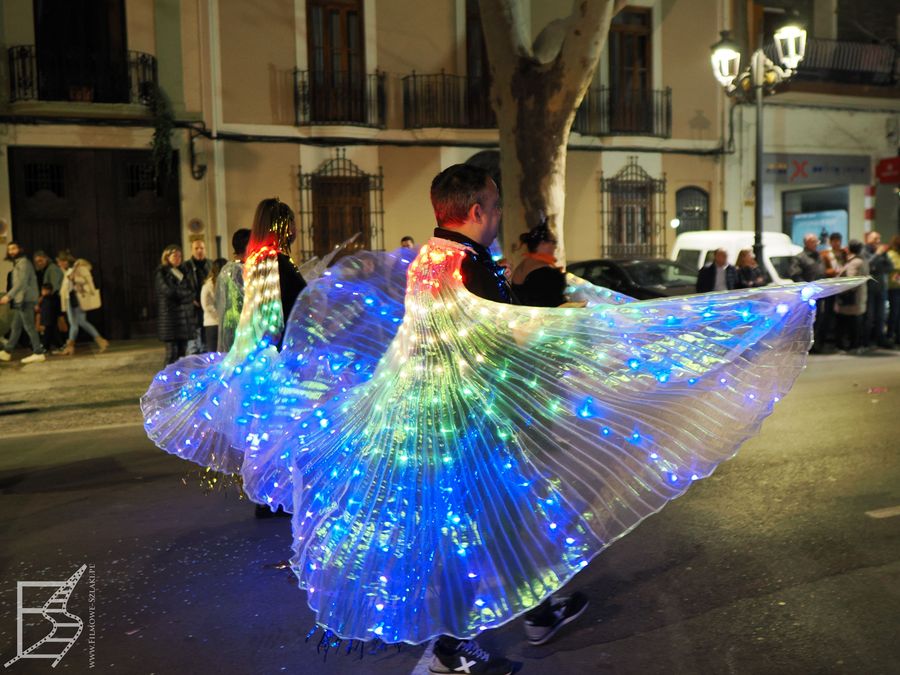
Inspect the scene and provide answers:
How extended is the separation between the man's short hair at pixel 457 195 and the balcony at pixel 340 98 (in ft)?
50.1

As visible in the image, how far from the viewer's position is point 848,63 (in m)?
22.0

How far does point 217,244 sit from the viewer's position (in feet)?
56.9

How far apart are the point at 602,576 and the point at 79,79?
1572 cm

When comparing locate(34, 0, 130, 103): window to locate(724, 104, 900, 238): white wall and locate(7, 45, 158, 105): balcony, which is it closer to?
locate(7, 45, 158, 105): balcony

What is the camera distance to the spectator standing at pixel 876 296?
12.9 metres

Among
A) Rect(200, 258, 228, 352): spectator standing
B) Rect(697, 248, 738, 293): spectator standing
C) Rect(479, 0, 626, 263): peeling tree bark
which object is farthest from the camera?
Rect(697, 248, 738, 293): spectator standing

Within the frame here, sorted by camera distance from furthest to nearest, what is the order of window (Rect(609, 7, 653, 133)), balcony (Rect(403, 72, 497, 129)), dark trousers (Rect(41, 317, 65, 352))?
window (Rect(609, 7, 653, 133)), balcony (Rect(403, 72, 497, 129)), dark trousers (Rect(41, 317, 65, 352))

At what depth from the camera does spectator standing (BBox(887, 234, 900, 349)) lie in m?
12.9

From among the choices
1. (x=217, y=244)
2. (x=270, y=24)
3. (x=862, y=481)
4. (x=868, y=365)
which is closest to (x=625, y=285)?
(x=868, y=365)

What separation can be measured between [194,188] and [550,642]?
50.2ft

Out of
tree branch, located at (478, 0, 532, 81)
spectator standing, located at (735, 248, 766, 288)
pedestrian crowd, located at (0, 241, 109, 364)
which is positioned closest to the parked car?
spectator standing, located at (735, 248, 766, 288)

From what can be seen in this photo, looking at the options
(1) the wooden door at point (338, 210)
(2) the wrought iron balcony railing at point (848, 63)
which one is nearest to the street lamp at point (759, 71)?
(1) the wooden door at point (338, 210)

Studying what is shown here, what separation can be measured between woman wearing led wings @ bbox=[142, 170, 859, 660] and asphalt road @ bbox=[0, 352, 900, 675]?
608mm

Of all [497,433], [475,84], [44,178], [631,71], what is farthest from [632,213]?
[497,433]
